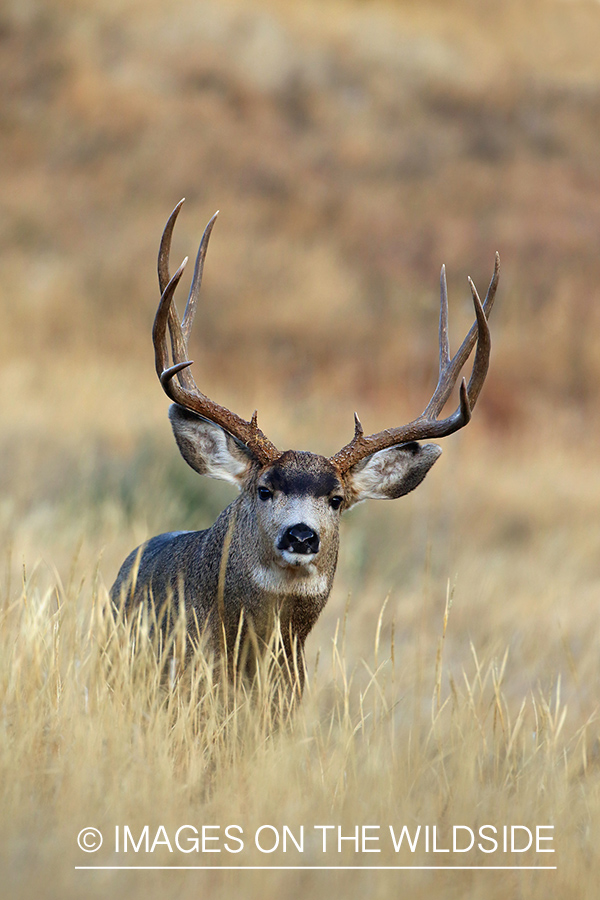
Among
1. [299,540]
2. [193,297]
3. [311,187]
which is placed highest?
[311,187]

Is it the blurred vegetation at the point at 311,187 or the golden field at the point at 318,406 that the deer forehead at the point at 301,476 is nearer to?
the golden field at the point at 318,406

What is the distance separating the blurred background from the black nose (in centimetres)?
613

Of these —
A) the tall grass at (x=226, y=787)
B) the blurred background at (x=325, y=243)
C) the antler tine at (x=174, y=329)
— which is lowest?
the tall grass at (x=226, y=787)

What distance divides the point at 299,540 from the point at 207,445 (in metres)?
0.88

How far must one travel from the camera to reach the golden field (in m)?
3.29

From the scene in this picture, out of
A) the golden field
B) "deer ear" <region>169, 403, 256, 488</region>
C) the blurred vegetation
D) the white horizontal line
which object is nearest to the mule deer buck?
"deer ear" <region>169, 403, 256, 488</region>

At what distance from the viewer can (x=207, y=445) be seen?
491 cm

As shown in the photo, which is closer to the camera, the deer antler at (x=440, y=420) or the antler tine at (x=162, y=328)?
the antler tine at (x=162, y=328)

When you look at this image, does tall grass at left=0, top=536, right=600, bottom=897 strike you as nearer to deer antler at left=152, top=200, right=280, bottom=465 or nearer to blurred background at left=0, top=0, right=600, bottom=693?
deer antler at left=152, top=200, right=280, bottom=465

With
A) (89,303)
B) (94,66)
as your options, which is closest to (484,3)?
(94,66)

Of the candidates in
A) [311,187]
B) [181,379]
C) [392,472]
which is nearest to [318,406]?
[311,187]

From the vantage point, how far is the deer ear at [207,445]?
16.0ft

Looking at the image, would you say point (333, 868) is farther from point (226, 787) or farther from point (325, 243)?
point (325, 243)

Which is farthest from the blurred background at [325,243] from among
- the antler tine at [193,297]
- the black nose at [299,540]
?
the black nose at [299,540]
